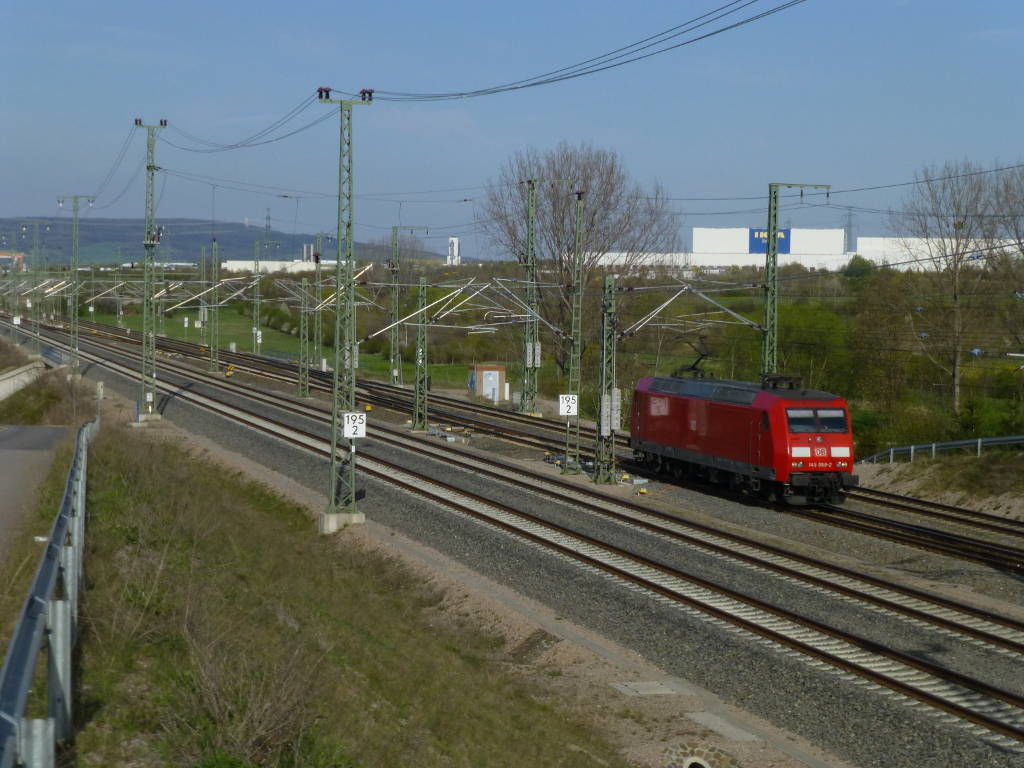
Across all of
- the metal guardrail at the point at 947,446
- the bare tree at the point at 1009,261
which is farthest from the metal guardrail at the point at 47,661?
the bare tree at the point at 1009,261

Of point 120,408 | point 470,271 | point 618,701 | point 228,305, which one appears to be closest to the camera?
point 618,701

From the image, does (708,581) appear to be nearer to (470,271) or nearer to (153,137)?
(153,137)

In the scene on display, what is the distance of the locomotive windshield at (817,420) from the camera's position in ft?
82.5

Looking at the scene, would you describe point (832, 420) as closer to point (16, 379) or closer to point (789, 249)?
point (16, 379)

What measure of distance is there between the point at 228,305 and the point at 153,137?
8597 cm

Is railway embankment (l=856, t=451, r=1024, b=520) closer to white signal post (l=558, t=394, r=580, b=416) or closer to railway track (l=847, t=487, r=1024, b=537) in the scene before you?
railway track (l=847, t=487, r=1024, b=537)

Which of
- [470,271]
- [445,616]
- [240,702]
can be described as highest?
[470,271]

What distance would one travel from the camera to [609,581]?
60.1 ft

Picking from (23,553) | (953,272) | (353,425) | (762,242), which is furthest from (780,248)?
(23,553)

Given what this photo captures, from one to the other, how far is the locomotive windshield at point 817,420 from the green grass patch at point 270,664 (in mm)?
10237

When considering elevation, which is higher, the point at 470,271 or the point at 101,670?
the point at 470,271

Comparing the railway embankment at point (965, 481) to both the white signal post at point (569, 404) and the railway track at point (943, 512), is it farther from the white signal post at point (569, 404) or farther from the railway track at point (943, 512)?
the white signal post at point (569, 404)

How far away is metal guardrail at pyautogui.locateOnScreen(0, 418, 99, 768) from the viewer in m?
5.07

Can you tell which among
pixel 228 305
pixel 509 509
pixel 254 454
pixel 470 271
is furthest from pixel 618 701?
pixel 228 305
